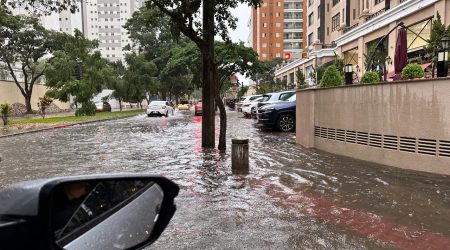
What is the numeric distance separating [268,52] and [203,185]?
113 metres

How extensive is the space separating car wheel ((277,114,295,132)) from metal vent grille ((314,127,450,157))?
6134 millimetres

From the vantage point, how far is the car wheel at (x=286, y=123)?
688 inches

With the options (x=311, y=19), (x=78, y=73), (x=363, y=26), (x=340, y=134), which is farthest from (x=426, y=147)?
(x=311, y=19)

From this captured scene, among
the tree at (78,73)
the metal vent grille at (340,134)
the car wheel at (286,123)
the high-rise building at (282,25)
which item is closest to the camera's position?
the metal vent grille at (340,134)

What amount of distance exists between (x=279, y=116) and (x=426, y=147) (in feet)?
31.9

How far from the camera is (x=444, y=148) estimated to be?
7574mm

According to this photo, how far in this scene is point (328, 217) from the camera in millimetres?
5320

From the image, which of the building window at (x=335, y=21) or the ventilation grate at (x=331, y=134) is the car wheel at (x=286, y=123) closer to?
the ventilation grate at (x=331, y=134)

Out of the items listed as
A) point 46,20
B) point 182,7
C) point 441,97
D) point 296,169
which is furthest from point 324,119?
point 46,20

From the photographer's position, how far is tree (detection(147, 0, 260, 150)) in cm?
1122

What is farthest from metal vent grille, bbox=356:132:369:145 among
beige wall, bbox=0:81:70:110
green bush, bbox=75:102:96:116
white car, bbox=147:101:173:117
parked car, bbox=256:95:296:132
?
beige wall, bbox=0:81:70:110

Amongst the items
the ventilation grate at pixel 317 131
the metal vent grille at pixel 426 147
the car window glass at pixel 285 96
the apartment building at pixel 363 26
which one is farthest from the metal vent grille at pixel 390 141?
the apartment building at pixel 363 26

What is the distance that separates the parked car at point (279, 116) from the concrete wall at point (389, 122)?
5235mm

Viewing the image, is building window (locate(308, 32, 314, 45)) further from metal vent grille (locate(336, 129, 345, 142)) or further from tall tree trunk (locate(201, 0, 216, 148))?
metal vent grille (locate(336, 129, 345, 142))
